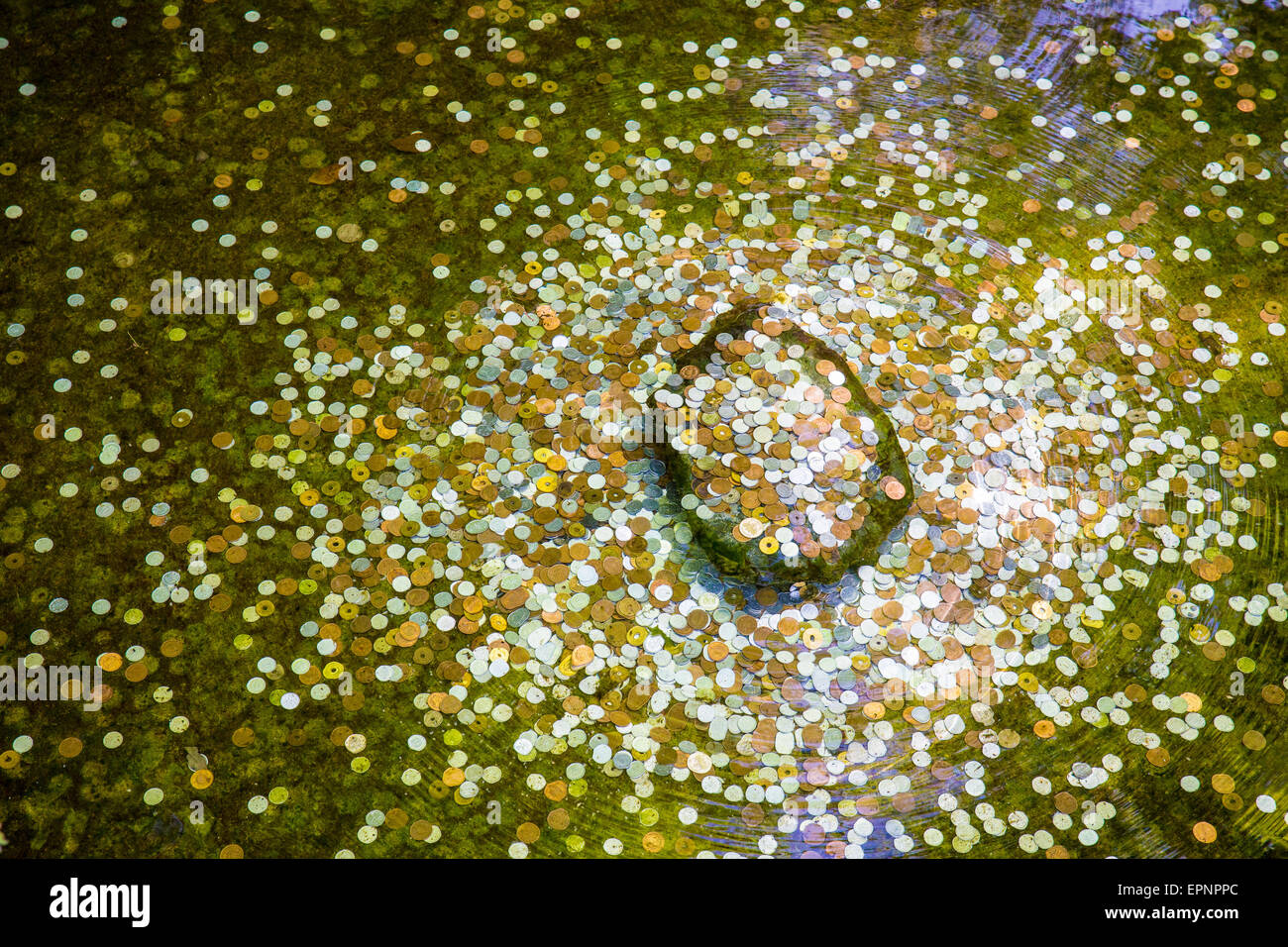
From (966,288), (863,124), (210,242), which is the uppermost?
(863,124)

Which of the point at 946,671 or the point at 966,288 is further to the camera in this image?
the point at 966,288

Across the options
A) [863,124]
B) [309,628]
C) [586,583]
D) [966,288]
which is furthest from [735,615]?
[863,124]

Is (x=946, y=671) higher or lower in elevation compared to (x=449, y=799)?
higher

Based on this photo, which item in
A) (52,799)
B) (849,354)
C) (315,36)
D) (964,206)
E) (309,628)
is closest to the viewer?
(52,799)

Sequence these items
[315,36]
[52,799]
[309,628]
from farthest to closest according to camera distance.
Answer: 1. [315,36]
2. [309,628]
3. [52,799]

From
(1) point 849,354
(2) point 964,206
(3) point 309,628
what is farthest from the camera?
(2) point 964,206

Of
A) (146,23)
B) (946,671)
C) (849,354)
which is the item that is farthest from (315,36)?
(946,671)

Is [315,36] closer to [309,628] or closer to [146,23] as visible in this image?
[146,23]

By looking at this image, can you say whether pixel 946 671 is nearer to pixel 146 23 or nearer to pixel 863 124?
pixel 863 124

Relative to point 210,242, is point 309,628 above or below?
below
